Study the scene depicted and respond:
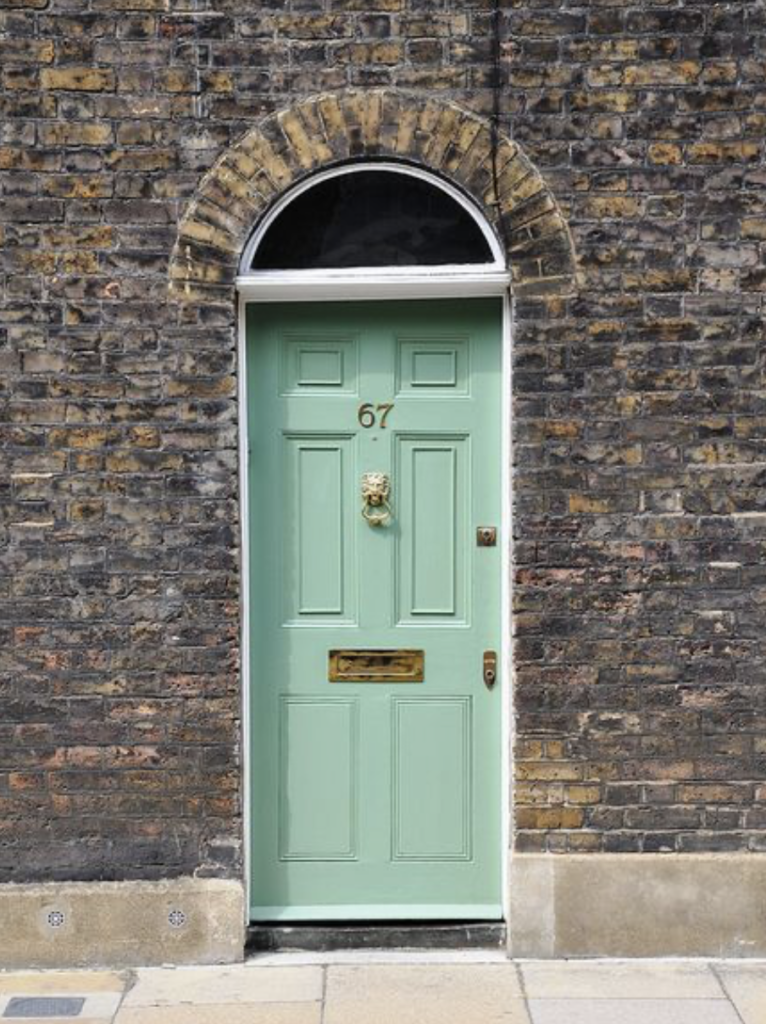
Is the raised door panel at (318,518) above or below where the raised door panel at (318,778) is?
above

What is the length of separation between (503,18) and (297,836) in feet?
11.3

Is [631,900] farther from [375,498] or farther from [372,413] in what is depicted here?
[372,413]

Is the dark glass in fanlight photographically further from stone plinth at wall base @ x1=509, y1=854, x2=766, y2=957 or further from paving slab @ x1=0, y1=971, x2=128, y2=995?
paving slab @ x1=0, y1=971, x2=128, y2=995

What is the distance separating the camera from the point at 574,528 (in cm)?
474

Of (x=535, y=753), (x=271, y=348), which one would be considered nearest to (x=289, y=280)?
(x=271, y=348)

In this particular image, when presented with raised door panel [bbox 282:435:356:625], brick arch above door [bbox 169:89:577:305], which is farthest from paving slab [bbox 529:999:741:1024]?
brick arch above door [bbox 169:89:577:305]

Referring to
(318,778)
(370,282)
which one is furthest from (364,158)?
(318,778)

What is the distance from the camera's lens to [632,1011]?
A: 172 inches

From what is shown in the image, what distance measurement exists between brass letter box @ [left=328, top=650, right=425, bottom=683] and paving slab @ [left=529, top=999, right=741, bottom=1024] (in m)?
1.35

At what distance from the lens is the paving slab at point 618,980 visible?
449 centimetres

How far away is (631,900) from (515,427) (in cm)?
196

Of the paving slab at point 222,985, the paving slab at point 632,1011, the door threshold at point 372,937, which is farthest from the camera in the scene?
the door threshold at point 372,937

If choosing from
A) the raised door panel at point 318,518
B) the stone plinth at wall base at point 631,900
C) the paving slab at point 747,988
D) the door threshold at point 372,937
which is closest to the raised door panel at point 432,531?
the raised door panel at point 318,518

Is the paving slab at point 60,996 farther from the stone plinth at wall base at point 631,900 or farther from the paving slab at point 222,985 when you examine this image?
the stone plinth at wall base at point 631,900
